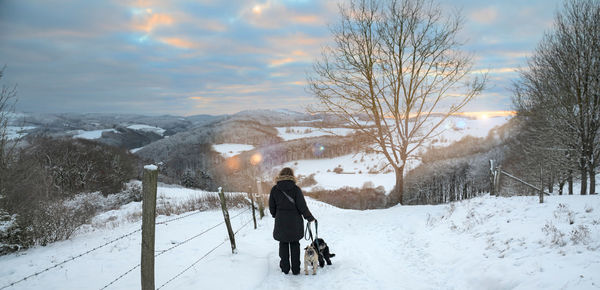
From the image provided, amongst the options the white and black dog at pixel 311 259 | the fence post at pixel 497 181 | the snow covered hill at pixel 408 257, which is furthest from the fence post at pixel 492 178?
the white and black dog at pixel 311 259

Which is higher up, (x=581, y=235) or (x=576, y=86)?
(x=576, y=86)

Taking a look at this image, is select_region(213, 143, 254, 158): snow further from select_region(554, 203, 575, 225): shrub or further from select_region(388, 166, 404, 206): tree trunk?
select_region(554, 203, 575, 225): shrub

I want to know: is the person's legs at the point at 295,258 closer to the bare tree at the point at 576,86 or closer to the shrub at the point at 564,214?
the shrub at the point at 564,214

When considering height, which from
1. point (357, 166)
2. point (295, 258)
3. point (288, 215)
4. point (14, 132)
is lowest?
point (357, 166)

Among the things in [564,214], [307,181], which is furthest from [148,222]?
[307,181]

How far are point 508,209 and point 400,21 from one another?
8.55 meters

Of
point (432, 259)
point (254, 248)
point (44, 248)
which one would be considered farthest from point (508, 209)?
point (44, 248)

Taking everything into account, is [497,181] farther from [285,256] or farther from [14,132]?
[14,132]

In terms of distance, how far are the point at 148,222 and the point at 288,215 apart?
2593mm

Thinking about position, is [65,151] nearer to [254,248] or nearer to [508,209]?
[254,248]

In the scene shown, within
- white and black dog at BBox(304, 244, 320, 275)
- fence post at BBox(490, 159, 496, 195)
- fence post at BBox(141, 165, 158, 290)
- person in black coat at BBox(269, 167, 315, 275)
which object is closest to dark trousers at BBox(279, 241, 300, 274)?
person in black coat at BBox(269, 167, 315, 275)

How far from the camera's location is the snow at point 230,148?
130000mm

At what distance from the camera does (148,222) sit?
12.6 feet

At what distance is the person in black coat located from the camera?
18.4 feet
